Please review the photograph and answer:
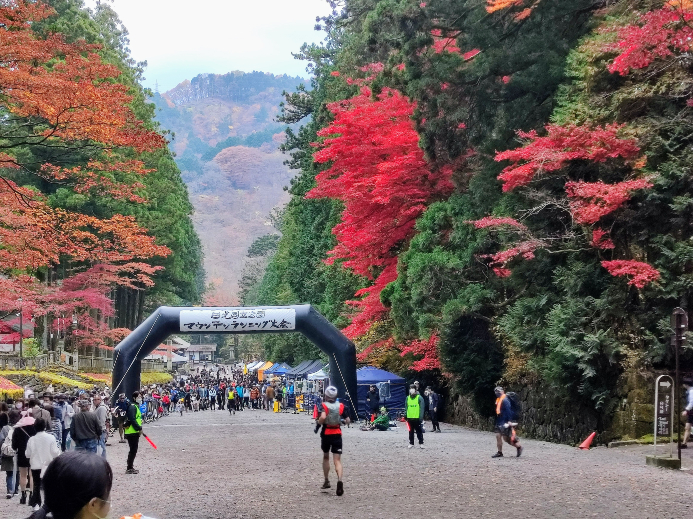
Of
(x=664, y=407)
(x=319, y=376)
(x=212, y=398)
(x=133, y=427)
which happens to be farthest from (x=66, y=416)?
(x=212, y=398)

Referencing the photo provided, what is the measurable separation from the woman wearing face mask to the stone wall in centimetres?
1602

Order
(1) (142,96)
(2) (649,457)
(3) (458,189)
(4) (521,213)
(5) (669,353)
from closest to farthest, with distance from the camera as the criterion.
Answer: (2) (649,457) < (5) (669,353) < (4) (521,213) < (3) (458,189) < (1) (142,96)

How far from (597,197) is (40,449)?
11694 millimetres

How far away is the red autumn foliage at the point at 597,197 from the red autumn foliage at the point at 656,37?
2250mm

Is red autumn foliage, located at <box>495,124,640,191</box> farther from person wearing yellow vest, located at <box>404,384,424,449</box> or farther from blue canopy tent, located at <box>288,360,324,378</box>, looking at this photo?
blue canopy tent, located at <box>288,360,324,378</box>

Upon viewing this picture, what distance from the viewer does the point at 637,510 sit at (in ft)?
32.2

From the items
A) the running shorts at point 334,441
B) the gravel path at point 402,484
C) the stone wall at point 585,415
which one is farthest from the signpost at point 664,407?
the running shorts at point 334,441

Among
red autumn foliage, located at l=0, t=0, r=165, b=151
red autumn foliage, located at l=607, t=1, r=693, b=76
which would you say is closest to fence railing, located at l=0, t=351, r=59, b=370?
red autumn foliage, located at l=0, t=0, r=165, b=151

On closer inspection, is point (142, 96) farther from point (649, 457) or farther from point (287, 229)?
point (649, 457)

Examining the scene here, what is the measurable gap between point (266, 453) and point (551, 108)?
1054cm

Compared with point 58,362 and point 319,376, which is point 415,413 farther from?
point 58,362

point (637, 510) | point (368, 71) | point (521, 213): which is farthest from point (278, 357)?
point (637, 510)

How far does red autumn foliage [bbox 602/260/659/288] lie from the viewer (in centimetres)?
1688

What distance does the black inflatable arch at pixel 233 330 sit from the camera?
2756cm
